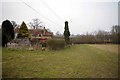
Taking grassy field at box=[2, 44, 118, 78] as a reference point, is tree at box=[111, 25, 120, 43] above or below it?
above

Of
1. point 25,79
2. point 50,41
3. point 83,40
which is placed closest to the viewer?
point 25,79

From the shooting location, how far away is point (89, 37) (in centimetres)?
8125

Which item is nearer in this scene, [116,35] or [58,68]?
[58,68]

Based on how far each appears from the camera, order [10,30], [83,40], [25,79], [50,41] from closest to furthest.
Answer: [25,79]
[50,41]
[10,30]
[83,40]

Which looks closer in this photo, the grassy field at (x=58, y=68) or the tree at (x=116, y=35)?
the grassy field at (x=58, y=68)

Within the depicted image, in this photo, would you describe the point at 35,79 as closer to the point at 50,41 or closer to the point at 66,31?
the point at 50,41

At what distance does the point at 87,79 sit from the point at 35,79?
8.05 feet

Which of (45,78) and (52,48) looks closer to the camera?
(45,78)

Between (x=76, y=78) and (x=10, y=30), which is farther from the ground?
(x=10, y=30)

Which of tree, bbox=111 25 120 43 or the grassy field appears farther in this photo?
tree, bbox=111 25 120 43

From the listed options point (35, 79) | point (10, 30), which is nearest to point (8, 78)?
point (35, 79)

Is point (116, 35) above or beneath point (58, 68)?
above

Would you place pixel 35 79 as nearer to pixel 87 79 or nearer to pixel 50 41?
pixel 87 79

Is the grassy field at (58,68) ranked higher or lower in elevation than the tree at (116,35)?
lower
